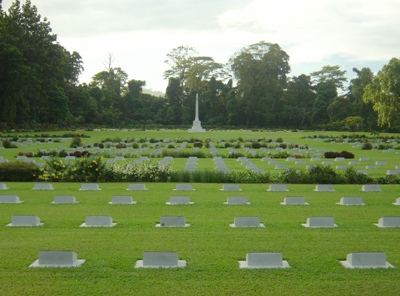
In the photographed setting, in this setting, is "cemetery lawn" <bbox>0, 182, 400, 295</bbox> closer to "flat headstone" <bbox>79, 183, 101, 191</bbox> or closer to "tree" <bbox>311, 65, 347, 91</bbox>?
"flat headstone" <bbox>79, 183, 101, 191</bbox>

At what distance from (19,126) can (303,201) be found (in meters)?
47.1

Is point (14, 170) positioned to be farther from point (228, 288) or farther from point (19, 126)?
point (19, 126)

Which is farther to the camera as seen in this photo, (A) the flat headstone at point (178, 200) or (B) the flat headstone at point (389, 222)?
(A) the flat headstone at point (178, 200)

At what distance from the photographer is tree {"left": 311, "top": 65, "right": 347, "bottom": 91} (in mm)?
84750

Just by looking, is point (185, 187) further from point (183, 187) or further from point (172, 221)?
point (172, 221)

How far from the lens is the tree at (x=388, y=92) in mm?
44281

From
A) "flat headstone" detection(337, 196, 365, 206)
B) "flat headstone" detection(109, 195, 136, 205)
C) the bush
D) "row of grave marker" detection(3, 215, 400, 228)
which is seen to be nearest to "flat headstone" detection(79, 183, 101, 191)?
"flat headstone" detection(109, 195, 136, 205)

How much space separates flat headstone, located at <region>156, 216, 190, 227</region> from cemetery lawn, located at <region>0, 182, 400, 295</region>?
24 centimetres

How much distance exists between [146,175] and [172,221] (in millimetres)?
7134

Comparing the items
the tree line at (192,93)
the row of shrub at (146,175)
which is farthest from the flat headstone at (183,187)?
the tree line at (192,93)

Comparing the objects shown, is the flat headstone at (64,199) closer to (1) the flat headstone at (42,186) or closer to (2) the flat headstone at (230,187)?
(1) the flat headstone at (42,186)

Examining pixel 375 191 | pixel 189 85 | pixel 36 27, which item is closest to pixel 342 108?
pixel 189 85

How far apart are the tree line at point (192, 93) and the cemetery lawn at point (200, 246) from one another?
46.9 metres

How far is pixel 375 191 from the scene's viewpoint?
13383mm
